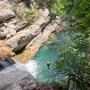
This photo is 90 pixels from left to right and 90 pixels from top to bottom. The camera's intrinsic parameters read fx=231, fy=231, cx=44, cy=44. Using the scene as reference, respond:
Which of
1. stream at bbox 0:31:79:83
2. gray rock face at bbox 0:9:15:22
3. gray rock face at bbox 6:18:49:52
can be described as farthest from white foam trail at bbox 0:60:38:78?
gray rock face at bbox 0:9:15:22

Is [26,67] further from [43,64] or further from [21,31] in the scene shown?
[21,31]

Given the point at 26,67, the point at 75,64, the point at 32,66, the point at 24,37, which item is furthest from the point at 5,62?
the point at 75,64

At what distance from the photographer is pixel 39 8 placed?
35.8 meters

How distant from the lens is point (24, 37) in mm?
24453

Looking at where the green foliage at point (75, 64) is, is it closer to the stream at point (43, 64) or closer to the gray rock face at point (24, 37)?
the stream at point (43, 64)

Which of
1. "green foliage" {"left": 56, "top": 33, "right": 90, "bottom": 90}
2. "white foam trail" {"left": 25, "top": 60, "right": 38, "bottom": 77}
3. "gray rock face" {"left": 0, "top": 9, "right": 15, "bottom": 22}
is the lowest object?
"white foam trail" {"left": 25, "top": 60, "right": 38, "bottom": 77}

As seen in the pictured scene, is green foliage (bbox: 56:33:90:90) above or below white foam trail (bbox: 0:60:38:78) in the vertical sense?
above

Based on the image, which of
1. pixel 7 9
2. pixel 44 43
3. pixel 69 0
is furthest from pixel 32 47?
pixel 69 0

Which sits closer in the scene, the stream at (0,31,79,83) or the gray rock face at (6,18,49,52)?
the stream at (0,31,79,83)

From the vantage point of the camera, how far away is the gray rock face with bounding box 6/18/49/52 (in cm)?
2306

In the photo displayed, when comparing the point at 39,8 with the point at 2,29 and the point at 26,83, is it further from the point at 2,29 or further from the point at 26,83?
the point at 26,83

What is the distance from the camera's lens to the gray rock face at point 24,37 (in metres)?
23.1

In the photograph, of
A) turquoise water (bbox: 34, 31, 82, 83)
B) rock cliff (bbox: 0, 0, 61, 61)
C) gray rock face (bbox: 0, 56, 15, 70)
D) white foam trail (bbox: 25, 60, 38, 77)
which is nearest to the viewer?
turquoise water (bbox: 34, 31, 82, 83)

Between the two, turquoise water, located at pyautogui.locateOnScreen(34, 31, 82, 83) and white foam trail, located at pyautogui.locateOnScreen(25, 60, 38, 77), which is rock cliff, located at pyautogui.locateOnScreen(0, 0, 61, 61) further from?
white foam trail, located at pyautogui.locateOnScreen(25, 60, 38, 77)
